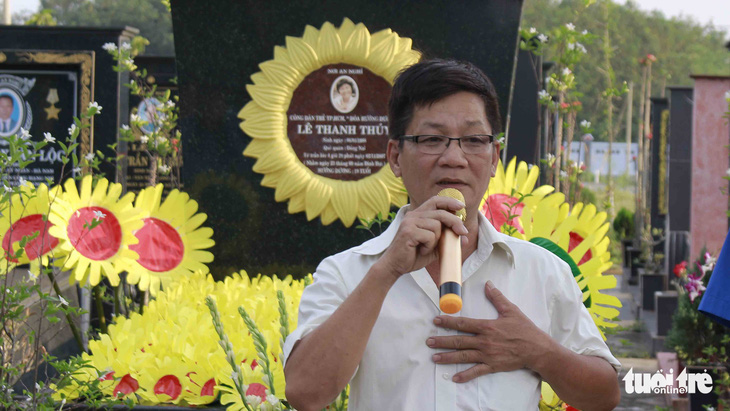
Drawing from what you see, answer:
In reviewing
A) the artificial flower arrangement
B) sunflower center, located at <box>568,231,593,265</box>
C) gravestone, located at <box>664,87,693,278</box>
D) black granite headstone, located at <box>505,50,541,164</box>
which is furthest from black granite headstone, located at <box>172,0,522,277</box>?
gravestone, located at <box>664,87,693,278</box>

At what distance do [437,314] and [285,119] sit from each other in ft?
10.0

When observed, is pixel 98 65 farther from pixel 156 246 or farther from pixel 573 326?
pixel 573 326

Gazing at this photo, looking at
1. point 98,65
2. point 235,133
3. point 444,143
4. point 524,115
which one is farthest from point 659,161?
point 444,143

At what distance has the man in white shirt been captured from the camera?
176 cm

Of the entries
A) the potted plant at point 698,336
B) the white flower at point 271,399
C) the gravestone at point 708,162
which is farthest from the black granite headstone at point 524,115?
the white flower at point 271,399

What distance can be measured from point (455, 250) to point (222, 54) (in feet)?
11.1

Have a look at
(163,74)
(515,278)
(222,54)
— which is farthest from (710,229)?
(515,278)

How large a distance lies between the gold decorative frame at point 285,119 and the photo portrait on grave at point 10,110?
3.65 metres

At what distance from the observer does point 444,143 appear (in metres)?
1.89

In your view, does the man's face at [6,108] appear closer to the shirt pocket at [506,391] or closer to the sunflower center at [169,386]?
the sunflower center at [169,386]

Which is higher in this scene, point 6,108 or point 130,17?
point 130,17

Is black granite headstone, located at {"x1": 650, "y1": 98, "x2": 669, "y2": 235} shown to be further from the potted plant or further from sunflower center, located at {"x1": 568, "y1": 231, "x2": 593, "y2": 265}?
sunflower center, located at {"x1": 568, "y1": 231, "x2": 593, "y2": 265}

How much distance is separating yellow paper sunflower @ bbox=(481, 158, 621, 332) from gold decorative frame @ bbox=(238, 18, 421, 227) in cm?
117

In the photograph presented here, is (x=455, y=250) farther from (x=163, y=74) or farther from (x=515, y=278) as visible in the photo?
(x=163, y=74)
